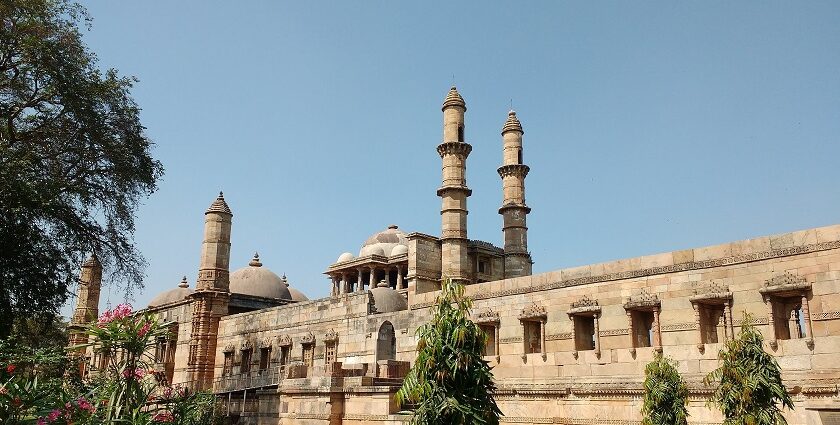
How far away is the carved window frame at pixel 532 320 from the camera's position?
52.4ft

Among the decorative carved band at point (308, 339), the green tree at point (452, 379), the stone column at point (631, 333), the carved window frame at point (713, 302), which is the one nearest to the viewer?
the green tree at point (452, 379)

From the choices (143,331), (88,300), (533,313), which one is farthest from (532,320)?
(88,300)

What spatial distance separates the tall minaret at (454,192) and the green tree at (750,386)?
12.5 m

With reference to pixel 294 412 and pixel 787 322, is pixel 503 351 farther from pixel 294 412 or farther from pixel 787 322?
pixel 787 322

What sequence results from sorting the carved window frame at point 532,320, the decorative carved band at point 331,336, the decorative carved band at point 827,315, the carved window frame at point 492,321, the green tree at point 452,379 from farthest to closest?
the decorative carved band at point 331,336 → the carved window frame at point 492,321 → the carved window frame at point 532,320 → the decorative carved band at point 827,315 → the green tree at point 452,379

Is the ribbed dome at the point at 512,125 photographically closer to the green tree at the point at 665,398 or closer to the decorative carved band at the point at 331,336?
the decorative carved band at the point at 331,336

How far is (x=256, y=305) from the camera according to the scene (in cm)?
2808

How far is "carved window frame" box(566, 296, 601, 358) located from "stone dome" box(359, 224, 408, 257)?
16.6 meters

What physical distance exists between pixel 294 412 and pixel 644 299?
310 inches

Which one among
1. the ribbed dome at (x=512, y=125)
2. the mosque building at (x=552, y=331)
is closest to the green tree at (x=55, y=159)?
the mosque building at (x=552, y=331)

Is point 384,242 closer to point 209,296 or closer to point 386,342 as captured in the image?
point 209,296

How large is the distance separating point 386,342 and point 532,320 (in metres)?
5.05

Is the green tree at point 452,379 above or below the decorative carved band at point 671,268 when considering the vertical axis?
below

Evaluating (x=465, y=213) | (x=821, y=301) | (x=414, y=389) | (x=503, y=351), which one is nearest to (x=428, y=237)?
(x=465, y=213)
